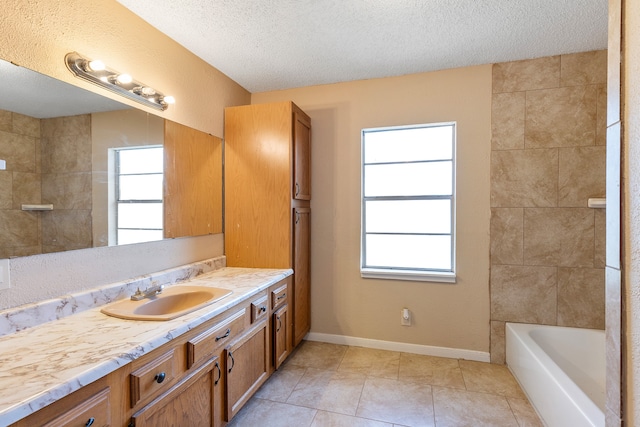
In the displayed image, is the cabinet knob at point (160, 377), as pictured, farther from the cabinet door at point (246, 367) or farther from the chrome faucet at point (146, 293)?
the chrome faucet at point (146, 293)

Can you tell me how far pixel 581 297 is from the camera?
89.6 inches

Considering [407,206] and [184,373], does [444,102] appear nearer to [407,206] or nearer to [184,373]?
[407,206]

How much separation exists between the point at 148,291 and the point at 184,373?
0.56 m

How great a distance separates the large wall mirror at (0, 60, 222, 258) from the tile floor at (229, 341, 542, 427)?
4.47ft

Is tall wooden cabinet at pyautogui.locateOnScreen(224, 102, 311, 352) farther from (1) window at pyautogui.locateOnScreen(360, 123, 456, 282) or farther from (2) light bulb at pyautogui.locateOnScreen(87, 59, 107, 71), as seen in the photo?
(2) light bulb at pyautogui.locateOnScreen(87, 59, 107, 71)

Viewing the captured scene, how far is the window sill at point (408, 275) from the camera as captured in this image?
2525 mm

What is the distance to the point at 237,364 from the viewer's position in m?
1.70

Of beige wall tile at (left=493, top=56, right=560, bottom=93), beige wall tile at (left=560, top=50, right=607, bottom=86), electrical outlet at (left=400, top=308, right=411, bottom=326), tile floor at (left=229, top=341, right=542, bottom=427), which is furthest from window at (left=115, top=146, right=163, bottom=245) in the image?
beige wall tile at (left=560, top=50, right=607, bottom=86)

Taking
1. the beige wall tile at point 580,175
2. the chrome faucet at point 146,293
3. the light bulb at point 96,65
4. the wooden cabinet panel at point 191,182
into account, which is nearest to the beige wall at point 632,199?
the beige wall tile at point 580,175

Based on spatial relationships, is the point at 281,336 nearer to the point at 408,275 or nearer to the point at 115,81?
the point at 408,275

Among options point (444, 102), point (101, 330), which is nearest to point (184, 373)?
point (101, 330)

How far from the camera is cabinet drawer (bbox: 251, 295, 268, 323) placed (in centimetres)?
186

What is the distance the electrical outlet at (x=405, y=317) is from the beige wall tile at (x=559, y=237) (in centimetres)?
106

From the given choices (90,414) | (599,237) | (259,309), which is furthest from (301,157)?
(599,237)
